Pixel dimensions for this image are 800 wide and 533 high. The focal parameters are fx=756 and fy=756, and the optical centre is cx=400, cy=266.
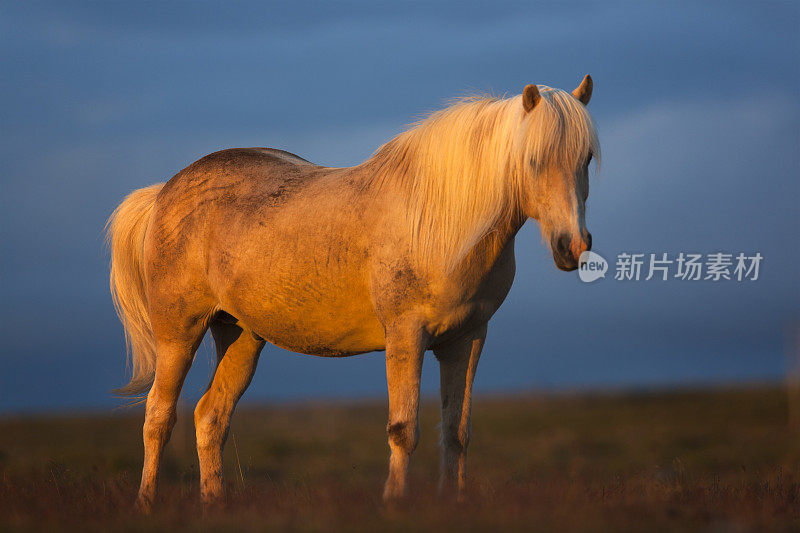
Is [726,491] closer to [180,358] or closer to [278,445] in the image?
[180,358]

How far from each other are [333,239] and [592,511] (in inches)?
106

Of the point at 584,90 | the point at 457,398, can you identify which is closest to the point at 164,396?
the point at 457,398

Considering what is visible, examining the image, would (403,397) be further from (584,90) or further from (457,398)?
(584,90)

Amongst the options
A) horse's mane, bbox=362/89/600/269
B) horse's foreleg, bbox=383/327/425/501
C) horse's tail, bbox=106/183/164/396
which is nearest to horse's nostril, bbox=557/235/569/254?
horse's mane, bbox=362/89/600/269

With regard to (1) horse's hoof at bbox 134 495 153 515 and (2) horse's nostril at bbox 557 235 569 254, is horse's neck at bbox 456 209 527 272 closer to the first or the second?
(2) horse's nostril at bbox 557 235 569 254

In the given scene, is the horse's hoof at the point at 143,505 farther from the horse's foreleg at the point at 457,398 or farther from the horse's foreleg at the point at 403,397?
the horse's foreleg at the point at 457,398

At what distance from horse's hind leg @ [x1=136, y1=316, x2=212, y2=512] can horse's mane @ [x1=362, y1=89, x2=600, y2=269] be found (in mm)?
2375

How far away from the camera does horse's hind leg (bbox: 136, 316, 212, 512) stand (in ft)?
22.0

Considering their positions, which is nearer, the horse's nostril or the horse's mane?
the horse's nostril

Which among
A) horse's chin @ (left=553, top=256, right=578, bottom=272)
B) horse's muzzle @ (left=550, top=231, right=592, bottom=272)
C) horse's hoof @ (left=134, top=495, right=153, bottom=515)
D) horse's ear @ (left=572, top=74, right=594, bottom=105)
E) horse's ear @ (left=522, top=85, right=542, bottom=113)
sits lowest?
horse's hoof @ (left=134, top=495, right=153, bottom=515)

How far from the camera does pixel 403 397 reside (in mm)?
5238

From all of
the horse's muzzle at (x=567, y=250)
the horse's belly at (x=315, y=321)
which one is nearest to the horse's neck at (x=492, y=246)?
the horse's muzzle at (x=567, y=250)

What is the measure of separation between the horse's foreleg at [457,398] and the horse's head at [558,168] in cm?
A: 120

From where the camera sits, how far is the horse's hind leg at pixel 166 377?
6691mm
